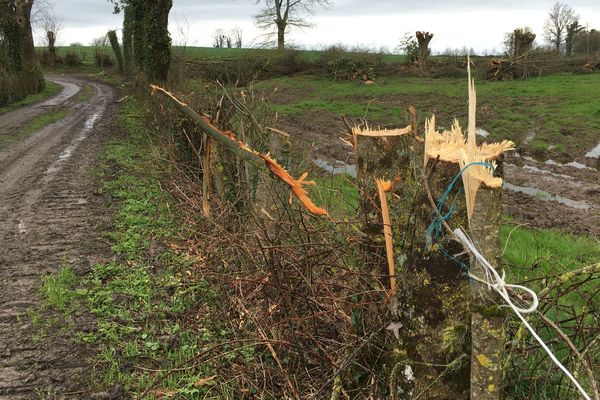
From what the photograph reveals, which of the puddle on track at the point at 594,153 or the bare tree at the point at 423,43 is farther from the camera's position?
the bare tree at the point at 423,43

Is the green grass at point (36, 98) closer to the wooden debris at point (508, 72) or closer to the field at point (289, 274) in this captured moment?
the field at point (289, 274)

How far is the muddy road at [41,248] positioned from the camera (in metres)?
3.88

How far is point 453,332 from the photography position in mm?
2330

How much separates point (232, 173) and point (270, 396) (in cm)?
341

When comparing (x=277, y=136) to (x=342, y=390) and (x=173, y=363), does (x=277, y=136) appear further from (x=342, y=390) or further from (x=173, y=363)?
(x=342, y=390)

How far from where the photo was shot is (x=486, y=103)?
68.2 ft

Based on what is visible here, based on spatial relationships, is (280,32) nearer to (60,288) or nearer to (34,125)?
(34,125)

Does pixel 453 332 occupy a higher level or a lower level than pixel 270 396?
higher

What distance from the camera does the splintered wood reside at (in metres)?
2.04

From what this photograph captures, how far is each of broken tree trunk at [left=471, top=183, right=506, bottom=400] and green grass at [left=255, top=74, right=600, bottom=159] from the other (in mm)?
9385

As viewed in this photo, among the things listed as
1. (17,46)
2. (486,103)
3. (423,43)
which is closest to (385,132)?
(486,103)

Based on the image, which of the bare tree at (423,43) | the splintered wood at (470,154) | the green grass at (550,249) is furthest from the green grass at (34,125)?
the bare tree at (423,43)

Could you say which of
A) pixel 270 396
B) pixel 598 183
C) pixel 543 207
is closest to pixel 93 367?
pixel 270 396

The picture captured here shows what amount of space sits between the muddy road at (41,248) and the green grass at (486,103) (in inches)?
192
